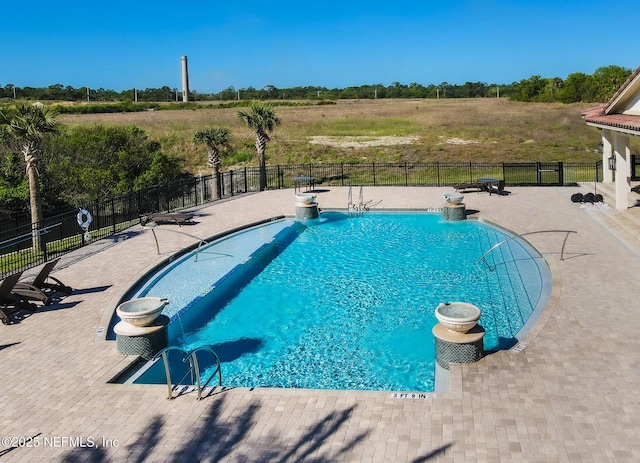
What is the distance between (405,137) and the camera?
49.6m

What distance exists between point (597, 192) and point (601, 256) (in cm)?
995

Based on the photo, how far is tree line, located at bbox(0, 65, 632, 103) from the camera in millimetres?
75438

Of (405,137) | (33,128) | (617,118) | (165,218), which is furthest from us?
(405,137)

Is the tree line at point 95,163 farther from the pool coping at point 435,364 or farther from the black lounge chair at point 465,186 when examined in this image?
the black lounge chair at point 465,186

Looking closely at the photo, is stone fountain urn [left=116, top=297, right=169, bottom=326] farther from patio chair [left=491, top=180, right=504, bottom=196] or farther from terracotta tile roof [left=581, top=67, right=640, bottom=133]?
patio chair [left=491, top=180, right=504, bottom=196]

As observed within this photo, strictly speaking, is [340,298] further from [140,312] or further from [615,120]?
[615,120]

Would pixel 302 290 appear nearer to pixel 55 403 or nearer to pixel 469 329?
pixel 469 329

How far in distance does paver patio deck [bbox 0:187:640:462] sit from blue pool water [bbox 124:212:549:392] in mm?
1134

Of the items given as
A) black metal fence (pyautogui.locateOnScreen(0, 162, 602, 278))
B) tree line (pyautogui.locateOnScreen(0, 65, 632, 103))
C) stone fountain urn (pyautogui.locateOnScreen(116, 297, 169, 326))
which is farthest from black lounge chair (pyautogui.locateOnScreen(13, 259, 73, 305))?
tree line (pyautogui.locateOnScreen(0, 65, 632, 103))

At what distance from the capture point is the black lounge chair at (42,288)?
12.4 meters

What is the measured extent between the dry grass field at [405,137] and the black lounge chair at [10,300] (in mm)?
30982

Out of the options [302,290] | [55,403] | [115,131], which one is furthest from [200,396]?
[115,131]

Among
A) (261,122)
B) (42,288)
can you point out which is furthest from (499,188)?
(42,288)

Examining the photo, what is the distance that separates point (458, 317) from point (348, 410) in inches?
104
